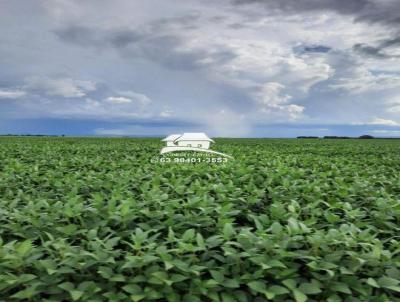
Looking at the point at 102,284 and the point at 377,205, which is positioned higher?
the point at 377,205

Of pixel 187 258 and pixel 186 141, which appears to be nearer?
pixel 187 258

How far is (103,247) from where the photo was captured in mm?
2363

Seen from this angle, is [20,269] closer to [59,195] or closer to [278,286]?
[278,286]

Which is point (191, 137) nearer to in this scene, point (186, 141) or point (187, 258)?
point (186, 141)

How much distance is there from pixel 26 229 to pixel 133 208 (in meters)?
0.73

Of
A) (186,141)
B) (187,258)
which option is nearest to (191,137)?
(186,141)

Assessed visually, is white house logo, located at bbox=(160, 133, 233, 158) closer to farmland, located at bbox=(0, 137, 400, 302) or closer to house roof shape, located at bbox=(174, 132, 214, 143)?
house roof shape, located at bbox=(174, 132, 214, 143)

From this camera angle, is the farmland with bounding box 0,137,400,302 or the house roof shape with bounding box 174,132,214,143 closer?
the farmland with bounding box 0,137,400,302

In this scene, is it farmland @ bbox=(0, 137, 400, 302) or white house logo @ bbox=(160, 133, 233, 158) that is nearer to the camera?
farmland @ bbox=(0, 137, 400, 302)

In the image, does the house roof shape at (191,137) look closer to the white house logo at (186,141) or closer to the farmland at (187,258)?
the white house logo at (186,141)

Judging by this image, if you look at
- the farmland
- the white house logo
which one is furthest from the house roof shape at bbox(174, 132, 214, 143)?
the farmland

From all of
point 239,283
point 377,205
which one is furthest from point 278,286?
point 377,205

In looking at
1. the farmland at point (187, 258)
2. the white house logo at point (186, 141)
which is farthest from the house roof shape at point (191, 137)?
the farmland at point (187, 258)

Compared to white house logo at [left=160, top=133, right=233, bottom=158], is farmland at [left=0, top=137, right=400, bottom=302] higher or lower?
lower
